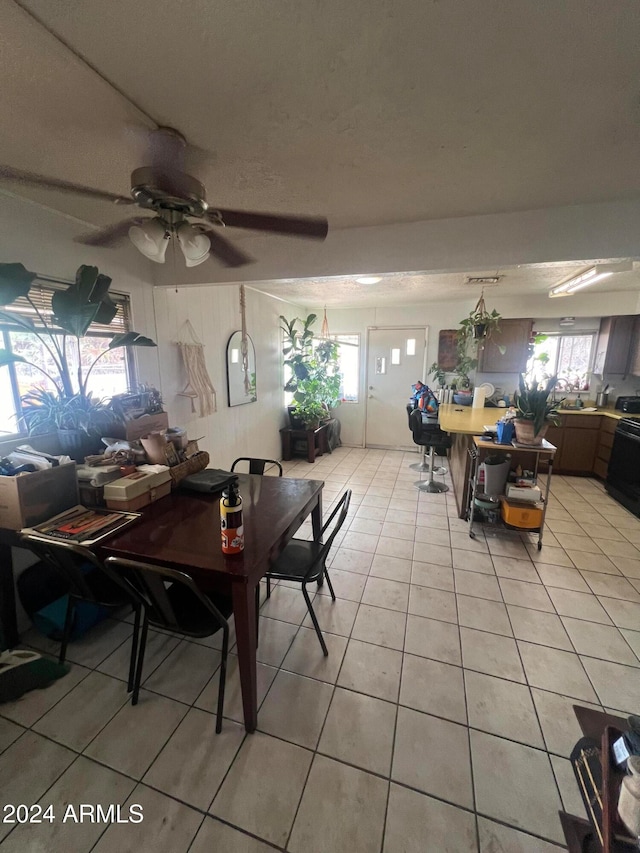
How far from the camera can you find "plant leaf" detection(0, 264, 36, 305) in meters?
1.44

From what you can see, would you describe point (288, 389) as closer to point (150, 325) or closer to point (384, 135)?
point (150, 325)

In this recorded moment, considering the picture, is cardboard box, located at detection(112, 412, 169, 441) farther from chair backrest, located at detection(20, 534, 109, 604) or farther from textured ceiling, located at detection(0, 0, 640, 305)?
textured ceiling, located at detection(0, 0, 640, 305)

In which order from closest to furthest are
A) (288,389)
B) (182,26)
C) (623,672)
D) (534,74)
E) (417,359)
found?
(182,26)
(534,74)
(623,672)
(288,389)
(417,359)

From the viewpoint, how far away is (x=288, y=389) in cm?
503

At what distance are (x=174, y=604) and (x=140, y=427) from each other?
1.18m

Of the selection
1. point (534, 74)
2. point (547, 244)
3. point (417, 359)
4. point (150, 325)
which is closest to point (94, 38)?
point (534, 74)

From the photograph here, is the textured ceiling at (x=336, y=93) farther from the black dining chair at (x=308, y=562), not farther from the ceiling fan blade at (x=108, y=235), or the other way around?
the black dining chair at (x=308, y=562)

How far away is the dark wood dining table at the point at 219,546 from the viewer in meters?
1.28

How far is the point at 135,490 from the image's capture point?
5.77ft

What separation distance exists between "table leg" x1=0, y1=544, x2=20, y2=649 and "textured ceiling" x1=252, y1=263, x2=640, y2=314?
269 centimetres

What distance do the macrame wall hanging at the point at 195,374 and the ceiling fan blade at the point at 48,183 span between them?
1.77 metres

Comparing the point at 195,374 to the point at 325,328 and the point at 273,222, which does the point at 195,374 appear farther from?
the point at 325,328

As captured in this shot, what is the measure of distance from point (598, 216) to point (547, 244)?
0.86 ft

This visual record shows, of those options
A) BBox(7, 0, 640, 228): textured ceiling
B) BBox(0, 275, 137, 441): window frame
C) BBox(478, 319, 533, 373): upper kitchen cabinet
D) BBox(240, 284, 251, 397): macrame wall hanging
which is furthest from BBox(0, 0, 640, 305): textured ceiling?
BBox(478, 319, 533, 373): upper kitchen cabinet
